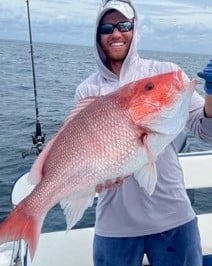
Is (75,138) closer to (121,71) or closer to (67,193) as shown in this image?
(67,193)

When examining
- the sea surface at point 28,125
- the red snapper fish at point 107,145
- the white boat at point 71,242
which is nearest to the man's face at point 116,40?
the red snapper fish at point 107,145

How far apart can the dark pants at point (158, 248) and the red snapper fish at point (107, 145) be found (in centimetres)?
58

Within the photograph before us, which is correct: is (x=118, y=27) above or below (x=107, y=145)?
above

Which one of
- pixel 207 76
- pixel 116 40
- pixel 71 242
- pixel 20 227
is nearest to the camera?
pixel 20 227

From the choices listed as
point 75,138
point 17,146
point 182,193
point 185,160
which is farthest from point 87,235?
point 17,146

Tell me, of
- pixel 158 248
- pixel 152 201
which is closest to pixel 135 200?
pixel 152 201

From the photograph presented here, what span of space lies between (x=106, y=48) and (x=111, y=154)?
86 cm

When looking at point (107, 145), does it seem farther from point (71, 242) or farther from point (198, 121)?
point (71, 242)

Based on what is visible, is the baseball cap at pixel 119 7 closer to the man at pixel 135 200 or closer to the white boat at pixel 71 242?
the man at pixel 135 200

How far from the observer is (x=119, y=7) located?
266 centimetres

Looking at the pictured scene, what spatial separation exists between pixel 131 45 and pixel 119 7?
22 centimetres

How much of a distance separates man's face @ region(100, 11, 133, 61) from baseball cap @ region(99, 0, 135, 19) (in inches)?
0.9

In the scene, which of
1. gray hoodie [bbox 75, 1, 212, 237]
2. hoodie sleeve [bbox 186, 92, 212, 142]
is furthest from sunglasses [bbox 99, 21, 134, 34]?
hoodie sleeve [bbox 186, 92, 212, 142]

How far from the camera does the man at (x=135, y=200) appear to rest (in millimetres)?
2545
